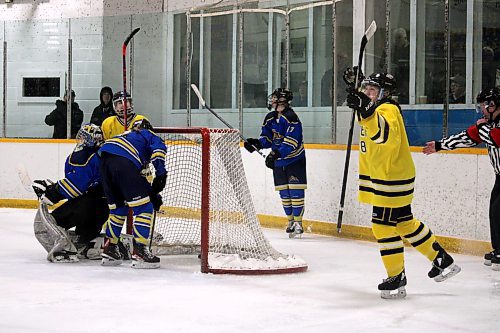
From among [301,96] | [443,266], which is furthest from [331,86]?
[443,266]

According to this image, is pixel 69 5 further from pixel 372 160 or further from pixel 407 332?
pixel 407 332

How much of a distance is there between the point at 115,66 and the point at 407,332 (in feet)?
23.2

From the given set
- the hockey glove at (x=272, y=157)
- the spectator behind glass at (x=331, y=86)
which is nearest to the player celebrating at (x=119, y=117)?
the hockey glove at (x=272, y=157)

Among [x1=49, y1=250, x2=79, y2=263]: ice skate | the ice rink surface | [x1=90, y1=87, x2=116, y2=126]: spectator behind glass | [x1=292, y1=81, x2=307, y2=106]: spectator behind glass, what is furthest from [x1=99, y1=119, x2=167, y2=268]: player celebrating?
[x1=90, y1=87, x2=116, y2=126]: spectator behind glass

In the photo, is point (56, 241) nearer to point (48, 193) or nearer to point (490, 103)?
point (48, 193)

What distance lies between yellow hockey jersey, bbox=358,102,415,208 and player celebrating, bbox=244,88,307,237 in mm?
2576

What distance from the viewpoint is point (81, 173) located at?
5586mm

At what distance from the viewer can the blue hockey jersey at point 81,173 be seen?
558 centimetres

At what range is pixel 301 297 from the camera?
4.35 meters

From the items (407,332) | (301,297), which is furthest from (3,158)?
(407,332)

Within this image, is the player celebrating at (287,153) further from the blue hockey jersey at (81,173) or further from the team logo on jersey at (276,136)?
the blue hockey jersey at (81,173)

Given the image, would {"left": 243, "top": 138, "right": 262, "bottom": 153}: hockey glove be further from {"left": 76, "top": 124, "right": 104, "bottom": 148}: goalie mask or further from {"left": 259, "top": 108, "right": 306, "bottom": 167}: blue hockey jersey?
{"left": 76, "top": 124, "right": 104, "bottom": 148}: goalie mask

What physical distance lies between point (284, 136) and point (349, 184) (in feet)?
2.04

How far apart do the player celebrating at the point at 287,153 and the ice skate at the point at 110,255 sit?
5.88ft
